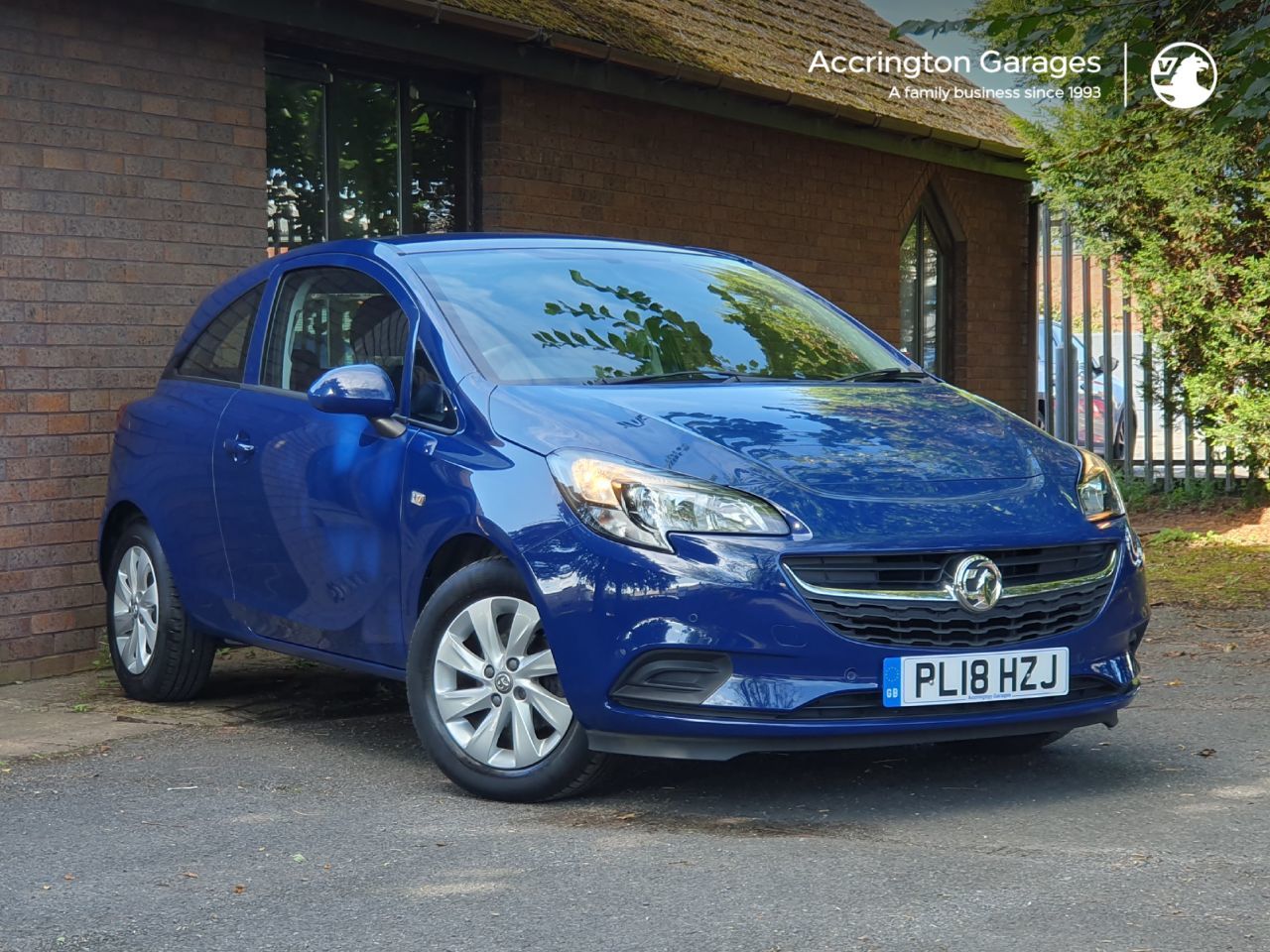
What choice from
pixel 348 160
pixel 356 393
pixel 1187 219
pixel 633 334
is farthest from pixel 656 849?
pixel 1187 219

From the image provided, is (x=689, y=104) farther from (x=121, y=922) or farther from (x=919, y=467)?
(x=121, y=922)

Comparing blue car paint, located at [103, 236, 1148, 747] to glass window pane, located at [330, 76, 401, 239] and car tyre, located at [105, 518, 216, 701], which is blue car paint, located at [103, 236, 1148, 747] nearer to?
car tyre, located at [105, 518, 216, 701]

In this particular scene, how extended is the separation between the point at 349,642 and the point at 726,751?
61.2 inches

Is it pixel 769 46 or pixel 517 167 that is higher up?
pixel 769 46

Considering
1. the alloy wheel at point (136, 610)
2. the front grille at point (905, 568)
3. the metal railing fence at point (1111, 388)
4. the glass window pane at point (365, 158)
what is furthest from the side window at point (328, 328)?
the metal railing fence at point (1111, 388)

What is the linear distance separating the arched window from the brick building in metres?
0.07

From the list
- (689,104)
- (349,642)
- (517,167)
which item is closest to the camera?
Result: (349,642)

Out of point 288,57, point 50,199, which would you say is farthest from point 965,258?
point 50,199

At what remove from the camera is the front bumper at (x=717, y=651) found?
4.79m

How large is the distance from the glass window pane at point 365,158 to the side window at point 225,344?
2.76 meters

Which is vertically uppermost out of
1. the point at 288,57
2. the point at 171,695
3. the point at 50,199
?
the point at 288,57

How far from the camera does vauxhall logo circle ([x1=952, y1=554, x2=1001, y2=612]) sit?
491 centimetres

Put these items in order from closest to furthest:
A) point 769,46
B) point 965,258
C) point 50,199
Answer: point 50,199
point 769,46
point 965,258

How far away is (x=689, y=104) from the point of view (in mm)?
11305
